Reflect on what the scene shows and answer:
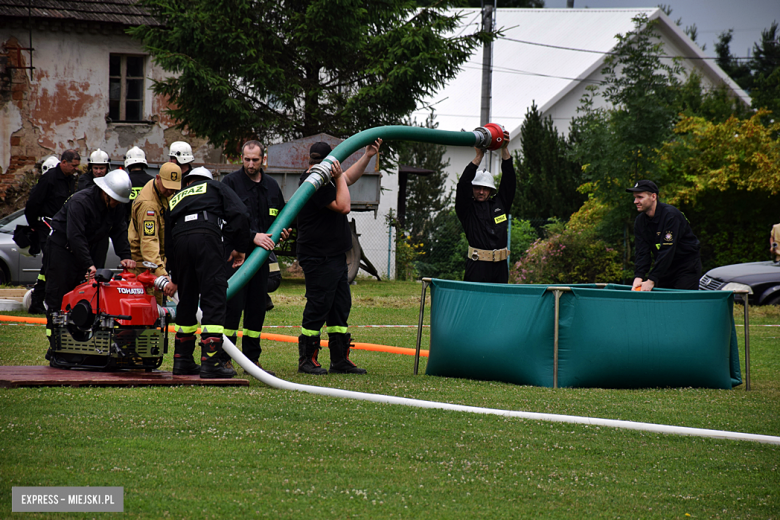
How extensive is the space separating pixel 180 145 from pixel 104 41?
16.9m

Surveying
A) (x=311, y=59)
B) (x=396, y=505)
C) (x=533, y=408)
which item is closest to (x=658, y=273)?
(x=533, y=408)

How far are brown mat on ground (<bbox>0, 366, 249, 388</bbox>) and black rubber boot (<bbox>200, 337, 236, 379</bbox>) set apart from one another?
0.10 meters

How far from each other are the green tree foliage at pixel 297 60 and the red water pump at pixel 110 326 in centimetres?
1295

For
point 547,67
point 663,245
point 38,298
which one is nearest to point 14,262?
point 38,298

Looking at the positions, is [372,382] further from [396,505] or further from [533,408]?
[396,505]

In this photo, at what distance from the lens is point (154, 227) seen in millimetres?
7488

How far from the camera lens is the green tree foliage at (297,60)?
19.8 m

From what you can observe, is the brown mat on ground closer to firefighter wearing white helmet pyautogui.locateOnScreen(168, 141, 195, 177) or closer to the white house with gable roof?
firefighter wearing white helmet pyautogui.locateOnScreen(168, 141, 195, 177)

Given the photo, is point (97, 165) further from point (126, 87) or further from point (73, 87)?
point (126, 87)

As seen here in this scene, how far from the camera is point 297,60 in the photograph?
21219 millimetres

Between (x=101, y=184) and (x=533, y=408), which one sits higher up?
(x=101, y=184)

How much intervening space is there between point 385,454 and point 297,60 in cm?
1764

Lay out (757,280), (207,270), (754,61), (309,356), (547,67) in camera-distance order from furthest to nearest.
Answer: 1. (754,61)
2. (547,67)
3. (757,280)
4. (309,356)
5. (207,270)

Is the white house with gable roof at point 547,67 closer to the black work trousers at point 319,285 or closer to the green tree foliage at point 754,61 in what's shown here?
the green tree foliage at point 754,61
